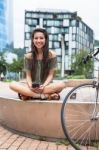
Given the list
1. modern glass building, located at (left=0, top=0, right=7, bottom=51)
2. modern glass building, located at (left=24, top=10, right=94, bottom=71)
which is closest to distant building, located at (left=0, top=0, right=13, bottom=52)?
modern glass building, located at (left=0, top=0, right=7, bottom=51)

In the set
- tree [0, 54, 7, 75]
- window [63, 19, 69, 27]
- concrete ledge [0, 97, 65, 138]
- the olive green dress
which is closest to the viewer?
concrete ledge [0, 97, 65, 138]

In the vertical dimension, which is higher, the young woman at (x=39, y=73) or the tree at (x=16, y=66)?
the young woman at (x=39, y=73)

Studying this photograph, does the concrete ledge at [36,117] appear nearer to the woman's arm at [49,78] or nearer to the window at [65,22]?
the woman's arm at [49,78]

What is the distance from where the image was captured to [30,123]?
206 inches

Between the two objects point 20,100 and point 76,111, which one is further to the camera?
point 20,100

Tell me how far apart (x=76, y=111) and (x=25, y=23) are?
90030mm

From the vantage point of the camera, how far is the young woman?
16.7 feet

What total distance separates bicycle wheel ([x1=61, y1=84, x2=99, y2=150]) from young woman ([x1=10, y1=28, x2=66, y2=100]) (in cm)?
42

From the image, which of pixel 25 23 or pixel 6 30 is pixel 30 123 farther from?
pixel 6 30

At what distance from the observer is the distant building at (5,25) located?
362 feet

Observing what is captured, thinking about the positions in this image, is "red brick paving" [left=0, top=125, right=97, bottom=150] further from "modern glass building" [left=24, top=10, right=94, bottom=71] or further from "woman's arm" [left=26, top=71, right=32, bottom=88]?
"modern glass building" [left=24, top=10, right=94, bottom=71]

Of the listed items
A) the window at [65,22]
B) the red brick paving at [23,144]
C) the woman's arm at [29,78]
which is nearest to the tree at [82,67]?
the woman's arm at [29,78]

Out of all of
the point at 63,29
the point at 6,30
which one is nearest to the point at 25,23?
the point at 63,29

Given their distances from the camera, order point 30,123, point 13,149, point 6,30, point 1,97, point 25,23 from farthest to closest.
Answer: point 6,30 < point 25,23 < point 1,97 < point 30,123 < point 13,149
